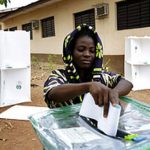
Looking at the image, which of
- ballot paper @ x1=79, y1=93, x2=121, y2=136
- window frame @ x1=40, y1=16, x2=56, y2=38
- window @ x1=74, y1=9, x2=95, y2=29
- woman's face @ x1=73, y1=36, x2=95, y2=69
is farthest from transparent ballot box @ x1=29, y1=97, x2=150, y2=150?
window frame @ x1=40, y1=16, x2=56, y2=38

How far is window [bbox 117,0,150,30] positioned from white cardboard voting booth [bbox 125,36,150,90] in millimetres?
1387

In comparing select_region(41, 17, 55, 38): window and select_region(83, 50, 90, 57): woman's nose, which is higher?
select_region(41, 17, 55, 38): window

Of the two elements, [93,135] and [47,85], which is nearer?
[93,135]

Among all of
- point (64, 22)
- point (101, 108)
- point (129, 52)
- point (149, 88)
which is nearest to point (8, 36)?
point (129, 52)

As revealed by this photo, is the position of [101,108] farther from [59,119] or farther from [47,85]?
[47,85]

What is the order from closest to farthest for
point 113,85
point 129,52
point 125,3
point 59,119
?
point 59,119 < point 113,85 < point 129,52 < point 125,3

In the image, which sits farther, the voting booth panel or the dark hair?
the voting booth panel

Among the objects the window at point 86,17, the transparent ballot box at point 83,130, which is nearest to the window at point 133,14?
the window at point 86,17

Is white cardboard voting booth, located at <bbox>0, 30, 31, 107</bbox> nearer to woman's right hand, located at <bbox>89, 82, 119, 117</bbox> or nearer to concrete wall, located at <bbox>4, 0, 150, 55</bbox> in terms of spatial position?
concrete wall, located at <bbox>4, 0, 150, 55</bbox>

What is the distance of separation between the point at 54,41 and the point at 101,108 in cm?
1220

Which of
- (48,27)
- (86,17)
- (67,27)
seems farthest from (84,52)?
(48,27)

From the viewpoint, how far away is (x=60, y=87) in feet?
4.54

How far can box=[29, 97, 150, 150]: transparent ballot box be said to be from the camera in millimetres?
949

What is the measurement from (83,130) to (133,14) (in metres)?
7.67
